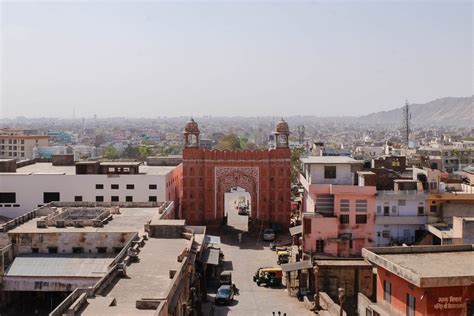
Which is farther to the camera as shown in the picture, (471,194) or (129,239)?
(471,194)

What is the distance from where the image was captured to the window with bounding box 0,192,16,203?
142 feet

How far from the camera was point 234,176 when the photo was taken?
4903cm

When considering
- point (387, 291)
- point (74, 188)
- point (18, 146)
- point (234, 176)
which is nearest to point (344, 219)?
point (234, 176)

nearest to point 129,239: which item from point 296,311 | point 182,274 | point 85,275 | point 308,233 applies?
point 85,275

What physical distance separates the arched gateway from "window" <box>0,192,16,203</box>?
12.3 metres

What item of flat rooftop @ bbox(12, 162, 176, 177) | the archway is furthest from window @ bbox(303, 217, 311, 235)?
the archway

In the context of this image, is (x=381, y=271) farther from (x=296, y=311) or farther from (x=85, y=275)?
(x=85, y=275)

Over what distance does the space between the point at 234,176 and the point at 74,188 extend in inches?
474

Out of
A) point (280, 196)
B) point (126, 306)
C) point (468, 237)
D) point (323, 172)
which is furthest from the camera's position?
point (280, 196)

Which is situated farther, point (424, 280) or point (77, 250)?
point (77, 250)

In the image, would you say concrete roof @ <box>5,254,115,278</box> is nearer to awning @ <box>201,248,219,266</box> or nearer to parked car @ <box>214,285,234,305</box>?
parked car @ <box>214,285,234,305</box>

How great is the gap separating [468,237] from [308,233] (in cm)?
863

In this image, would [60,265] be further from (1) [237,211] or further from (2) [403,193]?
(1) [237,211]

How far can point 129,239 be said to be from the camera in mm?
29391
